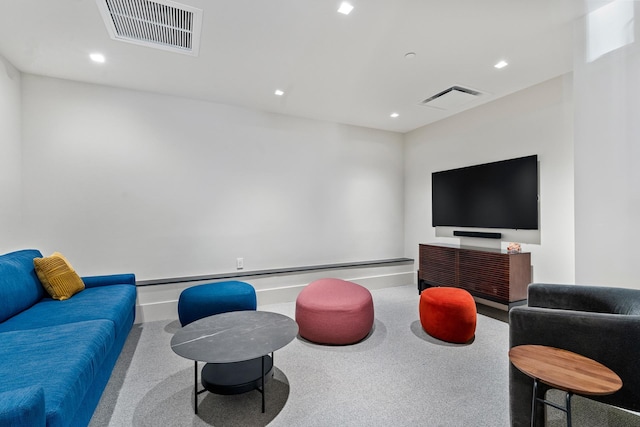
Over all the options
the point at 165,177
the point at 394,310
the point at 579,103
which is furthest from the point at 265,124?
the point at 579,103

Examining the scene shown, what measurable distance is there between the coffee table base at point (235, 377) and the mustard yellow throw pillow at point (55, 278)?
1.55 meters

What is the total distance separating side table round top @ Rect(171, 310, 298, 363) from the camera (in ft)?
Result: 5.64

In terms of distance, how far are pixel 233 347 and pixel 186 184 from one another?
2601mm

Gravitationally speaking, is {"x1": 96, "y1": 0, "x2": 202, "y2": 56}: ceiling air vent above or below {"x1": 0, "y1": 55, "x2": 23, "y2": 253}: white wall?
above

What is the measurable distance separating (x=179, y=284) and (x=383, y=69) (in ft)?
10.9

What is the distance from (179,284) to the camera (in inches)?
141

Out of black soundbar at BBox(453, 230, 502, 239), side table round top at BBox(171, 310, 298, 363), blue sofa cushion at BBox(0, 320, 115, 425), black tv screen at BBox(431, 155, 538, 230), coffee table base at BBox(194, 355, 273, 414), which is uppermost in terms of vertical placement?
black tv screen at BBox(431, 155, 538, 230)

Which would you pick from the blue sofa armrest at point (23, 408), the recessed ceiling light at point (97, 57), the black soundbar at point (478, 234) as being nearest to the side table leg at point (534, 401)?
the blue sofa armrest at point (23, 408)

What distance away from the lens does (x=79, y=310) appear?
2.23 meters

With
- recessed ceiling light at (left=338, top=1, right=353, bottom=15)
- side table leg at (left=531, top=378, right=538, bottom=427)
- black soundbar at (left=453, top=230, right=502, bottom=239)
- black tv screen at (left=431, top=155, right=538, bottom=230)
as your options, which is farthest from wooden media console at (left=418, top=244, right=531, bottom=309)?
recessed ceiling light at (left=338, top=1, right=353, bottom=15)

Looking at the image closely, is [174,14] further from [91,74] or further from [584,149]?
[584,149]

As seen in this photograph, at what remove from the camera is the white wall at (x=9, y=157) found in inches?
109

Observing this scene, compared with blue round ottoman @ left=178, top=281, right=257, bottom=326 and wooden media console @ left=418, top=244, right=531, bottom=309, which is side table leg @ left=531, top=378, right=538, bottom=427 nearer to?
wooden media console @ left=418, top=244, right=531, bottom=309

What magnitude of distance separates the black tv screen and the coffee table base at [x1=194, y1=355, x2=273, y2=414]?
322 centimetres
